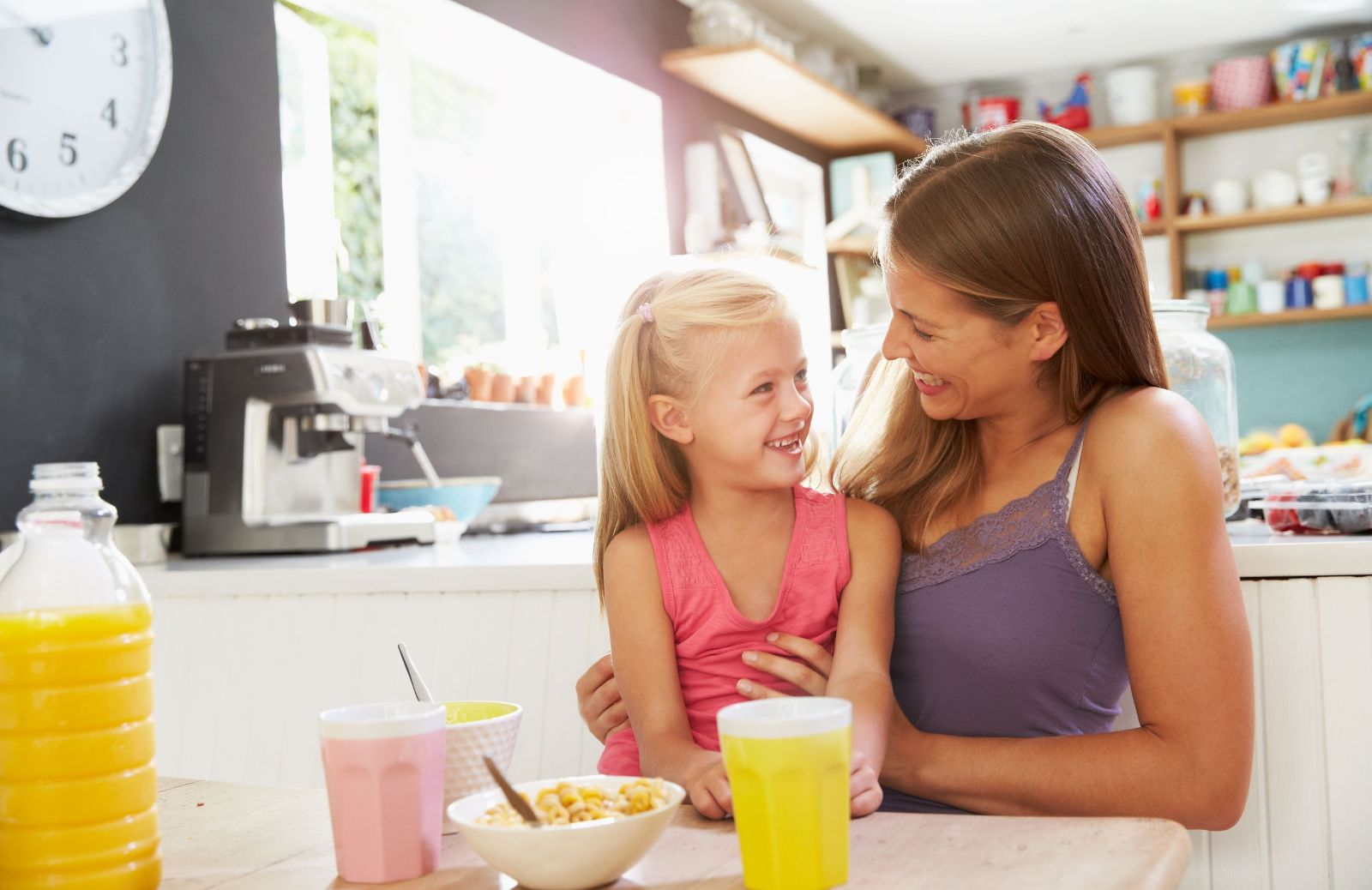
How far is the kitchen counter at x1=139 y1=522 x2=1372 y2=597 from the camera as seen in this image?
4.53 ft

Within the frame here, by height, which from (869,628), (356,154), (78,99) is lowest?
(869,628)

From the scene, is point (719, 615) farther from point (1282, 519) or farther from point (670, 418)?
point (1282, 519)

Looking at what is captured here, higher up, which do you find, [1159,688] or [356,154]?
[356,154]

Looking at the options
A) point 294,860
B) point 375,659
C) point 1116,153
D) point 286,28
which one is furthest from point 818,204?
point 294,860

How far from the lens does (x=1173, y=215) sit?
18.2 ft

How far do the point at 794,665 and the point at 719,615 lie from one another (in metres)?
0.11

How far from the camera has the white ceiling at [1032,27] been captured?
495cm

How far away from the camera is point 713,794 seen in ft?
2.99

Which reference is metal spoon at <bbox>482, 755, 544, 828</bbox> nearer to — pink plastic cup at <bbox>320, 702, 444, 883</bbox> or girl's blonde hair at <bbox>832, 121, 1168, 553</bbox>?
pink plastic cup at <bbox>320, 702, 444, 883</bbox>

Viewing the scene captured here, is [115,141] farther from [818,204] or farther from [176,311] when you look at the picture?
[818,204]

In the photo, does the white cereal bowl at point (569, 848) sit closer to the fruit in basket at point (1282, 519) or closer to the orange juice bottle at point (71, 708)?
the orange juice bottle at point (71, 708)

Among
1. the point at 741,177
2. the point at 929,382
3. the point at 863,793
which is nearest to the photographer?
the point at 863,793

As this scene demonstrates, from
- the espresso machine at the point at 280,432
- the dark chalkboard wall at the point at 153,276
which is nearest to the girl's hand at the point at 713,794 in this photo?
the espresso machine at the point at 280,432

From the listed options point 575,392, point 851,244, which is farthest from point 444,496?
point 851,244
